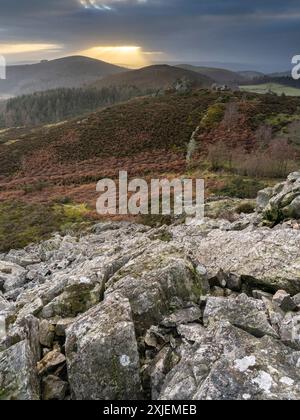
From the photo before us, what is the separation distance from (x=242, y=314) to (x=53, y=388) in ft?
12.0

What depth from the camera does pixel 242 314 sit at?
8523mm

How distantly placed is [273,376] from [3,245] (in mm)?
31922

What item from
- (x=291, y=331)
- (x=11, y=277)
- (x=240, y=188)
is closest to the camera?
(x=291, y=331)

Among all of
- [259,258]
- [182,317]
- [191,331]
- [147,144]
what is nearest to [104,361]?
[191,331]

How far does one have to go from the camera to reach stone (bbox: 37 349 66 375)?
8117 mm

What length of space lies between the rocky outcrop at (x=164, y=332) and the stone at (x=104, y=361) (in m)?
0.02

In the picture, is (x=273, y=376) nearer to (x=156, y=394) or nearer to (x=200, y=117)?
(x=156, y=394)

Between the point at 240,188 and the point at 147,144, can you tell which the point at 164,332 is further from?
the point at 147,144

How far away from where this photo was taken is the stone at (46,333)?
355 inches

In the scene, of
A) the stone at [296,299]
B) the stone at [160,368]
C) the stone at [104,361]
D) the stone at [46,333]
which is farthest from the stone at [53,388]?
the stone at [296,299]

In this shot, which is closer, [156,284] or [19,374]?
[19,374]

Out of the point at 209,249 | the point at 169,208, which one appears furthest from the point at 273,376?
the point at 169,208

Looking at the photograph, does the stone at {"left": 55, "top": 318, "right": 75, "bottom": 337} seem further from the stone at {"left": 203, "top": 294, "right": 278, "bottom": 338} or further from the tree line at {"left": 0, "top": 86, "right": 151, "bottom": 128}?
the tree line at {"left": 0, "top": 86, "right": 151, "bottom": 128}

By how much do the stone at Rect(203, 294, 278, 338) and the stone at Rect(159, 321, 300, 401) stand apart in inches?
16.5
